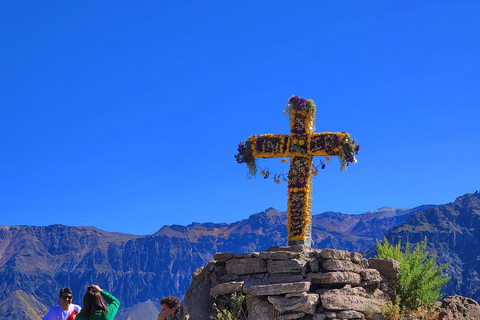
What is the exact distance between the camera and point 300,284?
16422mm

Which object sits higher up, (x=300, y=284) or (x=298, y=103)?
(x=298, y=103)

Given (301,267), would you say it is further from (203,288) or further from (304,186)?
(304,186)

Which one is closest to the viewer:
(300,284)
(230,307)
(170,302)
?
(170,302)

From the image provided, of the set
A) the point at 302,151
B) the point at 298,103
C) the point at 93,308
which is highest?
the point at 298,103

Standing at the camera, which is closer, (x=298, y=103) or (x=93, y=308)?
(x=93, y=308)

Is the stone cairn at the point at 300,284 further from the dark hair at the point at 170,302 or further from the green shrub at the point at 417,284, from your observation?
the dark hair at the point at 170,302

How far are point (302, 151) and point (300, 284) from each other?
6.48 meters

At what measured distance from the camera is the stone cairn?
645 inches

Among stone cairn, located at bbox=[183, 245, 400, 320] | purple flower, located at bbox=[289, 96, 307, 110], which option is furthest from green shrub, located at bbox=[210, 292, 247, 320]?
purple flower, located at bbox=[289, 96, 307, 110]

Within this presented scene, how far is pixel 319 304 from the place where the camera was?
1653 centimetres

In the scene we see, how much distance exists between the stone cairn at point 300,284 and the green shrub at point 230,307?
0.63 ft

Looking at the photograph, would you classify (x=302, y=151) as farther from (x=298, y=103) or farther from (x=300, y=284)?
(x=300, y=284)

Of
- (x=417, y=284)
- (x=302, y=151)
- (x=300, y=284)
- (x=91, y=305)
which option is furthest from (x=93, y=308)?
(x=302, y=151)

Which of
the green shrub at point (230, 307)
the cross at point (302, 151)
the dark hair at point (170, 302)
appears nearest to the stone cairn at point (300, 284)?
the green shrub at point (230, 307)
